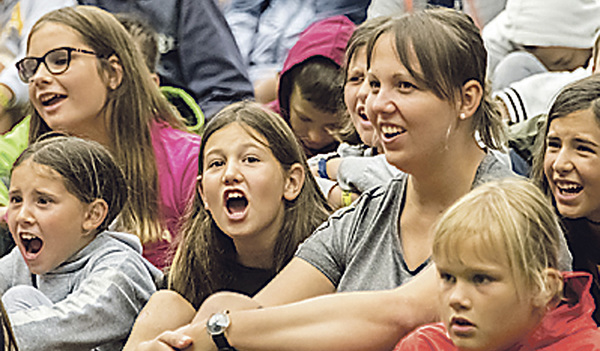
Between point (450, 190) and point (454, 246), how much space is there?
0.49 m

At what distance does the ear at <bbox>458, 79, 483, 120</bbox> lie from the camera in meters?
2.32

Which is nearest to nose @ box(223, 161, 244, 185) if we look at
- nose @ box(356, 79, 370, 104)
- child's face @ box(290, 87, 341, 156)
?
nose @ box(356, 79, 370, 104)

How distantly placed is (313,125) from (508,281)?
6.34ft

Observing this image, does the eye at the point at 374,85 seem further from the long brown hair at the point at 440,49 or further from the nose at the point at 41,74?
the nose at the point at 41,74

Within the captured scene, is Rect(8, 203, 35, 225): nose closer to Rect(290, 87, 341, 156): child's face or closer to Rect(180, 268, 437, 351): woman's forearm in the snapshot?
Rect(180, 268, 437, 351): woman's forearm

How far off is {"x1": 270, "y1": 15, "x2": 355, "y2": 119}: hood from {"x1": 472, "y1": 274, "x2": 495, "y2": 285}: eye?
6.57ft

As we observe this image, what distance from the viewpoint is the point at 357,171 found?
10.1 feet

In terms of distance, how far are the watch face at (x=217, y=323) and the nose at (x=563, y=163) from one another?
92 cm

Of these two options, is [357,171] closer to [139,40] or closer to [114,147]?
[114,147]

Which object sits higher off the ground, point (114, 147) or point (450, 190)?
point (450, 190)

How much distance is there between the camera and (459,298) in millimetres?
1863

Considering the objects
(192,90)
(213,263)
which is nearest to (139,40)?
(192,90)

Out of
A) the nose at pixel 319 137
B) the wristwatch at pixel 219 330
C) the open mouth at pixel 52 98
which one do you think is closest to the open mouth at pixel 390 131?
the wristwatch at pixel 219 330

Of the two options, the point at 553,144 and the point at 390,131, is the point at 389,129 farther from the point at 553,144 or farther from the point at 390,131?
the point at 553,144
